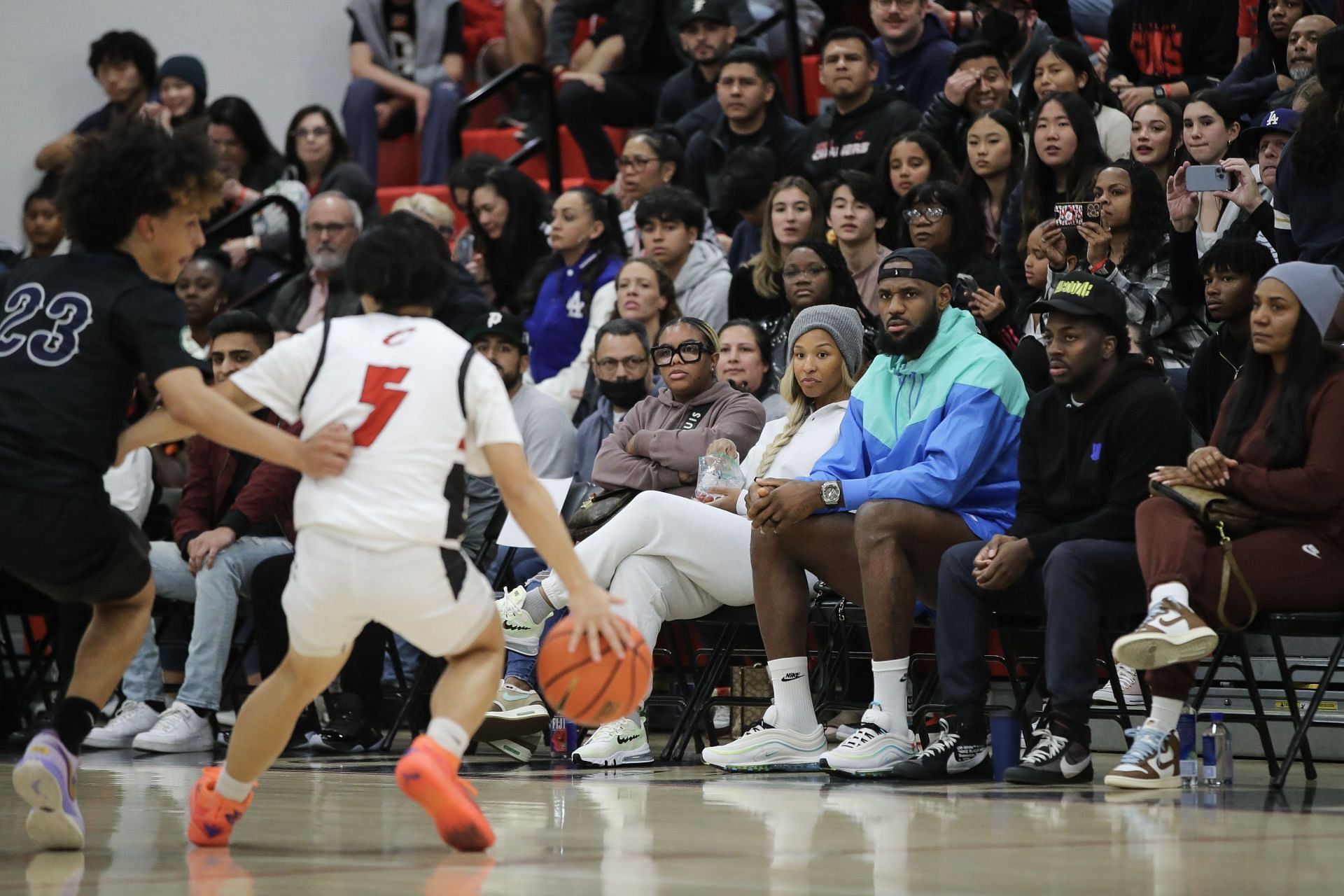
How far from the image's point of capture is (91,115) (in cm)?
1254

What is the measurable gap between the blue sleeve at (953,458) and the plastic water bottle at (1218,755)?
1.09 m

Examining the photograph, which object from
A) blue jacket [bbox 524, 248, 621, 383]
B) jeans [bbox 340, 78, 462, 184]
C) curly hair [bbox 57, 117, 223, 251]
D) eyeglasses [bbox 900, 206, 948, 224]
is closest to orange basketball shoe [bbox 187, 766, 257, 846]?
curly hair [bbox 57, 117, 223, 251]

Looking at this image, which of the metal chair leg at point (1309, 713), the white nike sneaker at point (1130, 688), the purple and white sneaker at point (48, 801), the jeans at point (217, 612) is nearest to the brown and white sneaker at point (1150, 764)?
the metal chair leg at point (1309, 713)

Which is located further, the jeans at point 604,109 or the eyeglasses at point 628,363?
the jeans at point 604,109

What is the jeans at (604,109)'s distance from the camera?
11453 millimetres

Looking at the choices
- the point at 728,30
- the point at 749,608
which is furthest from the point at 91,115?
the point at 749,608

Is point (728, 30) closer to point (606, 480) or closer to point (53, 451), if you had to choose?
point (606, 480)

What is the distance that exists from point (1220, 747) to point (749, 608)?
1724 millimetres

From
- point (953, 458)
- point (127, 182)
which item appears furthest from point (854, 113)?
point (127, 182)

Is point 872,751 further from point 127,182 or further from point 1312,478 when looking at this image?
point 127,182

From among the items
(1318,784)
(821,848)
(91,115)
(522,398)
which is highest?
(91,115)

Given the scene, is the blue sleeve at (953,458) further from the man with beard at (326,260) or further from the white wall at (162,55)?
the white wall at (162,55)

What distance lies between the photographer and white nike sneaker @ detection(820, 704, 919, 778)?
218 inches

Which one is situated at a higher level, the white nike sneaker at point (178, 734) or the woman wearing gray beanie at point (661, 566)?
the woman wearing gray beanie at point (661, 566)
